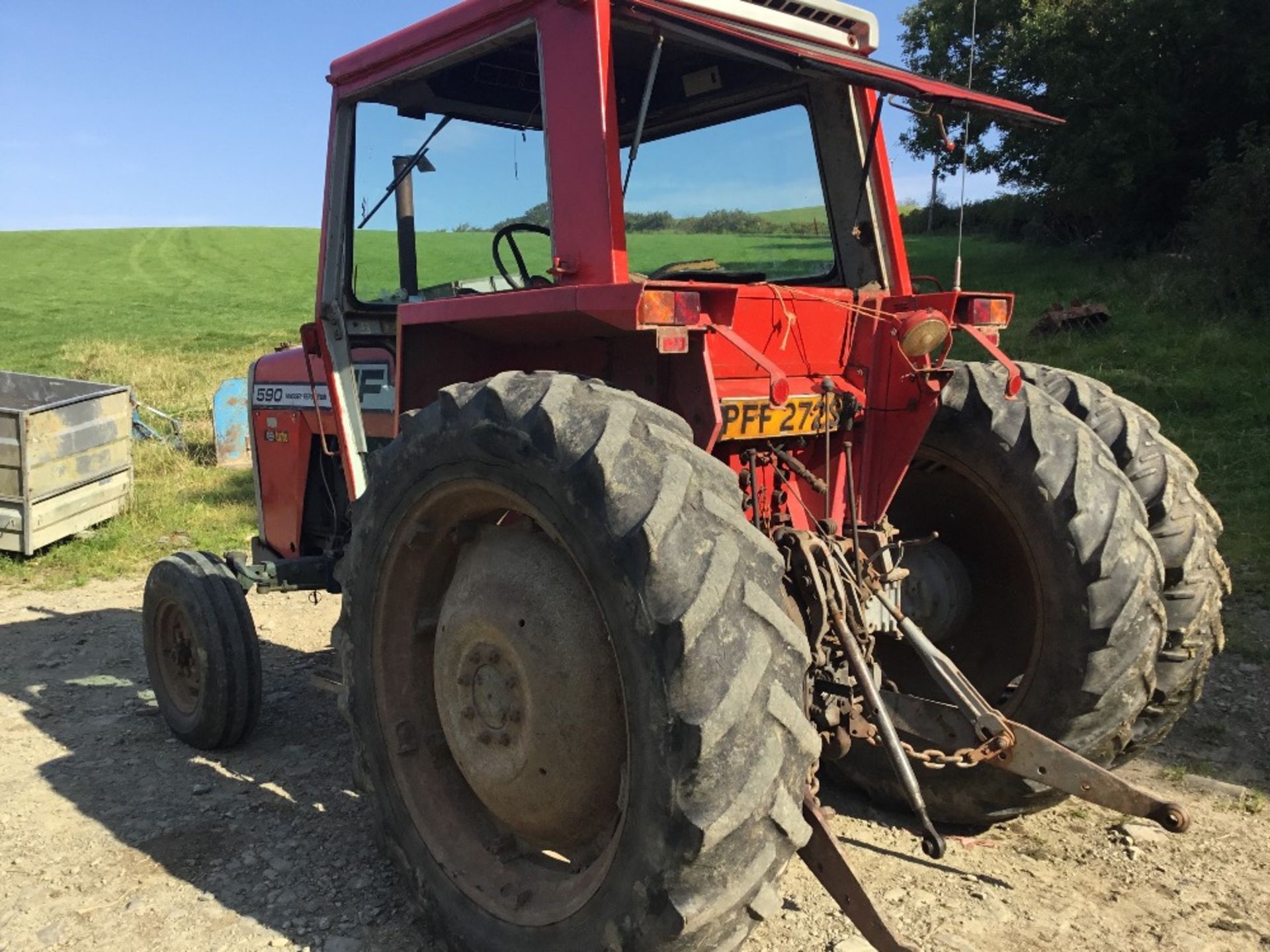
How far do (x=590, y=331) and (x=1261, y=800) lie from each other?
298cm

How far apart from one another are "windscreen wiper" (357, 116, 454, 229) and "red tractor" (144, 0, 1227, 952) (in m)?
0.01

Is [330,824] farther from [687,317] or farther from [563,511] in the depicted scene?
[687,317]

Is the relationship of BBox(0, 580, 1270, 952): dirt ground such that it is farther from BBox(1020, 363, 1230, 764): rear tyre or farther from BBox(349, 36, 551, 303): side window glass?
BBox(349, 36, 551, 303): side window glass

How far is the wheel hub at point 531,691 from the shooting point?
8.05ft

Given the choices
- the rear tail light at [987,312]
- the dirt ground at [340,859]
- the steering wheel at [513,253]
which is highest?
the steering wheel at [513,253]

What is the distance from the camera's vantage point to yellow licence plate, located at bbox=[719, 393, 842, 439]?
2.75 m

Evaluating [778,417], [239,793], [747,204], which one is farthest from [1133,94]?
[239,793]

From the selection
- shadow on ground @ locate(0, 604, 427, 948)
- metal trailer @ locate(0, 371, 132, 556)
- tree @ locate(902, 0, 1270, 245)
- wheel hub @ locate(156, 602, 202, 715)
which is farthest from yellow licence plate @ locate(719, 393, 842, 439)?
tree @ locate(902, 0, 1270, 245)

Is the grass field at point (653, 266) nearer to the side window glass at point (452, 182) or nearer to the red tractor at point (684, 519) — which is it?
the side window glass at point (452, 182)

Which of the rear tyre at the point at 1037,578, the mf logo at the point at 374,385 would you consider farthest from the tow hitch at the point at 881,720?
the mf logo at the point at 374,385

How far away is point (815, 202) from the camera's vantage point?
145 inches

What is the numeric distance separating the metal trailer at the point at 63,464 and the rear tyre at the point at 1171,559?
7.35 metres

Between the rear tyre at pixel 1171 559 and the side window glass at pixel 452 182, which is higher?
the side window glass at pixel 452 182

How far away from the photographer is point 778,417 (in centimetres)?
286
